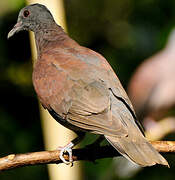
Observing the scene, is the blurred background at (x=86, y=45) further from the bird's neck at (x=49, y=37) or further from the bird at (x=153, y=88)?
the bird's neck at (x=49, y=37)

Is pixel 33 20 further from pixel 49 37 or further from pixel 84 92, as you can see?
pixel 84 92

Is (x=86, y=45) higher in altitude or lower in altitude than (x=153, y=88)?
higher

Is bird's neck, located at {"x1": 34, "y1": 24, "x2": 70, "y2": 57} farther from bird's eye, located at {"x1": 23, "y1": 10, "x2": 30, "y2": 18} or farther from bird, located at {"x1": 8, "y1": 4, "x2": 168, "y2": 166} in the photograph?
bird's eye, located at {"x1": 23, "y1": 10, "x2": 30, "y2": 18}

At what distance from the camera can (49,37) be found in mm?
4922

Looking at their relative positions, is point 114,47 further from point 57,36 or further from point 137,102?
point 57,36

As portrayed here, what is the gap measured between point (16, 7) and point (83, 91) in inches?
98.2

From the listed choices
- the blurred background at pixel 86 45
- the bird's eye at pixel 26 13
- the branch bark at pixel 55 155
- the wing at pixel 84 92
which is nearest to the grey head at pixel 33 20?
the bird's eye at pixel 26 13

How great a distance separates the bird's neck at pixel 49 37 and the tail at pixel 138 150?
46.6 inches

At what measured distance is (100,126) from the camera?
3.95m

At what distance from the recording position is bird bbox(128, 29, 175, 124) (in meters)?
6.43

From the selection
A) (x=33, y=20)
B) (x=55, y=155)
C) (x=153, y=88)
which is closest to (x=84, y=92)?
(x=55, y=155)

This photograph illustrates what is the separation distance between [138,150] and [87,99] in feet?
1.84

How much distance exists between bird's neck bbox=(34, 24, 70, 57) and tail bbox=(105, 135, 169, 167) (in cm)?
118

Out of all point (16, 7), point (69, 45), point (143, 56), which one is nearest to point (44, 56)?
point (69, 45)
